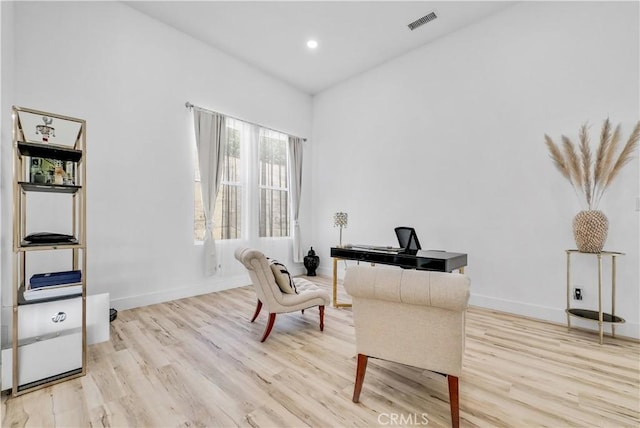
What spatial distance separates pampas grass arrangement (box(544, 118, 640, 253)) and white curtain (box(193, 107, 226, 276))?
4.21 m

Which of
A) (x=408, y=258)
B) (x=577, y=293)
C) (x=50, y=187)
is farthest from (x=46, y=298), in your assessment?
(x=577, y=293)

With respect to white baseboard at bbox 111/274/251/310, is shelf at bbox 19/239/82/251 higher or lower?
higher

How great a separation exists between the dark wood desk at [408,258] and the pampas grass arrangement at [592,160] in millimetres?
1358

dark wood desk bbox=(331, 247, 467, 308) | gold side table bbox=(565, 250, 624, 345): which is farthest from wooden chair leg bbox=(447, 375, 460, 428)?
gold side table bbox=(565, 250, 624, 345)

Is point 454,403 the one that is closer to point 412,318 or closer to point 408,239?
point 412,318

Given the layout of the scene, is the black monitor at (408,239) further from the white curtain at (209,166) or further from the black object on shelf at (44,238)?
the black object on shelf at (44,238)

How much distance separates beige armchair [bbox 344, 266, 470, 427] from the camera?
1.46 metres

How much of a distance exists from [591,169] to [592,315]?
1.46 m

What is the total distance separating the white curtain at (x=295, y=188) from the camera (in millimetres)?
5418

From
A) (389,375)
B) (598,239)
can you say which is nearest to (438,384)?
(389,375)

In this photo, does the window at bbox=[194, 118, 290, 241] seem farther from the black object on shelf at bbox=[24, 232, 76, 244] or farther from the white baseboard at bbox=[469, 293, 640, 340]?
the white baseboard at bbox=[469, 293, 640, 340]

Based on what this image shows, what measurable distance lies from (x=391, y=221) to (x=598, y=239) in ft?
7.83

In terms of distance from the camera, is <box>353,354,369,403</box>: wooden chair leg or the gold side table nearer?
<box>353,354,369,403</box>: wooden chair leg

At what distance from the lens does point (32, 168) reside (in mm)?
1978
